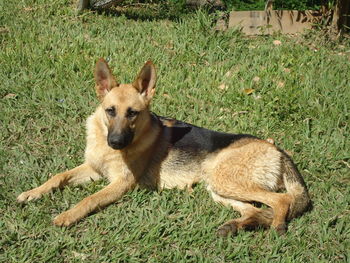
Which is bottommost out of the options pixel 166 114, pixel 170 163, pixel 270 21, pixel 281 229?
pixel 281 229

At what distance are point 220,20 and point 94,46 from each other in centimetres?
238

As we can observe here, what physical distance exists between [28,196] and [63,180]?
1.36 feet

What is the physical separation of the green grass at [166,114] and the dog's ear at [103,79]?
0.88 meters

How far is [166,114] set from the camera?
21.2ft

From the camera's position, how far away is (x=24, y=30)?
7816 mm

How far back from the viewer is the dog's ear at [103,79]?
5066 mm

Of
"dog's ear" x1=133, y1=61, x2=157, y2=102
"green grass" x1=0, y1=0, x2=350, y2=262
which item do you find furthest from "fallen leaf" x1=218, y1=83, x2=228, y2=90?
"dog's ear" x1=133, y1=61, x2=157, y2=102

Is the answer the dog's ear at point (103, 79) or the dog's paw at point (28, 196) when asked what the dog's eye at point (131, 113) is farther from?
the dog's paw at point (28, 196)

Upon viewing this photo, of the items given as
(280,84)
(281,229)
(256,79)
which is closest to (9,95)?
(256,79)

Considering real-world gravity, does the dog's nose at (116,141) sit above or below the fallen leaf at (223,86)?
above

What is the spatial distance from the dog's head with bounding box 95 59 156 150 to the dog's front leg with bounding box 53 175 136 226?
1.39 feet

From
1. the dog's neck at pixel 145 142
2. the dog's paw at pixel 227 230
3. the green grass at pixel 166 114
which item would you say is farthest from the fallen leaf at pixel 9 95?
the dog's paw at pixel 227 230

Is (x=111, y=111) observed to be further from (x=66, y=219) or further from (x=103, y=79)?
(x=66, y=219)

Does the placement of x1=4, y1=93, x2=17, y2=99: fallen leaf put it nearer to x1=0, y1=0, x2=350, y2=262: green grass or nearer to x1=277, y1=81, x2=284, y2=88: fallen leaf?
x1=0, y1=0, x2=350, y2=262: green grass
